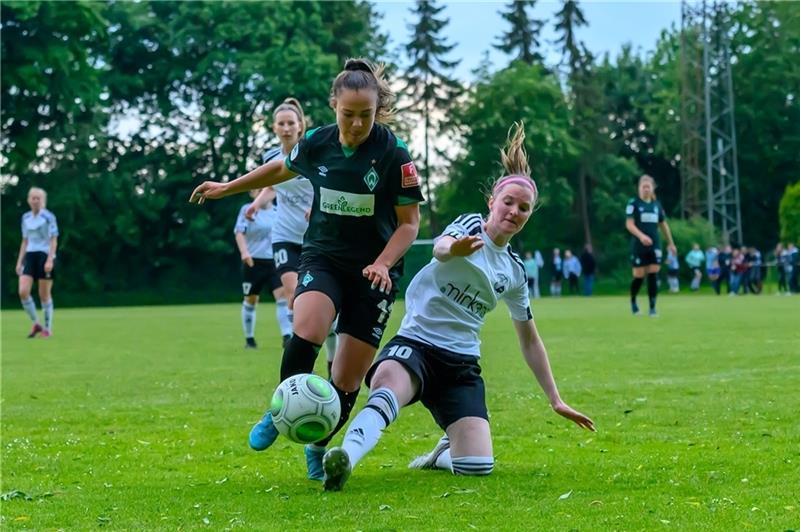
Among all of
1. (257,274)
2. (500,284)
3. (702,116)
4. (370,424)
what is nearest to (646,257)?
(257,274)

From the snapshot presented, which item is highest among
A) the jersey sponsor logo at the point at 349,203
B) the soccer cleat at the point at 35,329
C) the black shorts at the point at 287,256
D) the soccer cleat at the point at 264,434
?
the jersey sponsor logo at the point at 349,203

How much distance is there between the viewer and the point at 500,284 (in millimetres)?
5984

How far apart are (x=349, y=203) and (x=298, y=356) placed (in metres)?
0.82

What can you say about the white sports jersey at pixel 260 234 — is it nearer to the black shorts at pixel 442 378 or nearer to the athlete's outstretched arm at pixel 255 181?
the athlete's outstretched arm at pixel 255 181

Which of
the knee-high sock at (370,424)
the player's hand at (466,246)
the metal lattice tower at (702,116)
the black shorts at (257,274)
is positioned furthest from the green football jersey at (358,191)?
the metal lattice tower at (702,116)

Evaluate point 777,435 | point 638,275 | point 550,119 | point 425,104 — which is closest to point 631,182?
point 550,119

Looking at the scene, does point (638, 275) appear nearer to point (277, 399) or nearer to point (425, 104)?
point (277, 399)

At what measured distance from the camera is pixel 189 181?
53906 mm

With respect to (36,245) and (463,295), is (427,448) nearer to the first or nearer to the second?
(463,295)

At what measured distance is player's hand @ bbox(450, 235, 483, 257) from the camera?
5309 mm

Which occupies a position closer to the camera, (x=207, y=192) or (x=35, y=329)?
(x=207, y=192)

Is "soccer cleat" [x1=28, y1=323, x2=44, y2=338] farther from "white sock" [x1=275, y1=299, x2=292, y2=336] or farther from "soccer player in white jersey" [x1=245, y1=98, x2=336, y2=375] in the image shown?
"soccer player in white jersey" [x1=245, y1=98, x2=336, y2=375]

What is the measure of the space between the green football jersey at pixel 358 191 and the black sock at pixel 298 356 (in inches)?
18.6

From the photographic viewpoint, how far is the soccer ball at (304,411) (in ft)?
16.5
